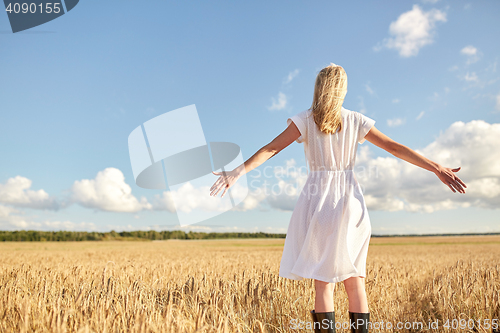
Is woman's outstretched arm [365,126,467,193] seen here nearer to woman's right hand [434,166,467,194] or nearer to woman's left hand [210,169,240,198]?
woman's right hand [434,166,467,194]

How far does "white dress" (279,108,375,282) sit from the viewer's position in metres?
2.50

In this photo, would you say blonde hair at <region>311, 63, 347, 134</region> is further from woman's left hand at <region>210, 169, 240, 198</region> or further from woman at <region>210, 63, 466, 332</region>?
woman's left hand at <region>210, 169, 240, 198</region>

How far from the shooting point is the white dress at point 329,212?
2.50m

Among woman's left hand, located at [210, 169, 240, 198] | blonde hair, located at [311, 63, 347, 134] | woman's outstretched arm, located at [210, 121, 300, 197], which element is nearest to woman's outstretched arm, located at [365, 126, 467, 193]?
blonde hair, located at [311, 63, 347, 134]

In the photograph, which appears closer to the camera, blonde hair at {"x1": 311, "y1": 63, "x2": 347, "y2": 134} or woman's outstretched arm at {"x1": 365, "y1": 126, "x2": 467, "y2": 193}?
blonde hair at {"x1": 311, "y1": 63, "x2": 347, "y2": 134}

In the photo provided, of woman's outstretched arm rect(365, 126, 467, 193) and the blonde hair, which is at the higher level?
the blonde hair

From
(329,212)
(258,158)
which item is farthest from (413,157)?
(258,158)

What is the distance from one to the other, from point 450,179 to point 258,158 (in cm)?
160

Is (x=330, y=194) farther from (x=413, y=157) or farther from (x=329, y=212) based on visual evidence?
Answer: (x=413, y=157)

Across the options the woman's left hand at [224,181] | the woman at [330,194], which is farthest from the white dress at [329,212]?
the woman's left hand at [224,181]

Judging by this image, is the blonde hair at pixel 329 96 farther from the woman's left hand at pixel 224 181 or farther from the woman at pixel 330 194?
the woman's left hand at pixel 224 181

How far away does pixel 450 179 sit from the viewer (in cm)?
273

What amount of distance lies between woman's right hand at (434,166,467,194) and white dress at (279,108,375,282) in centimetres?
69

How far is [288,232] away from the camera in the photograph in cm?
272
